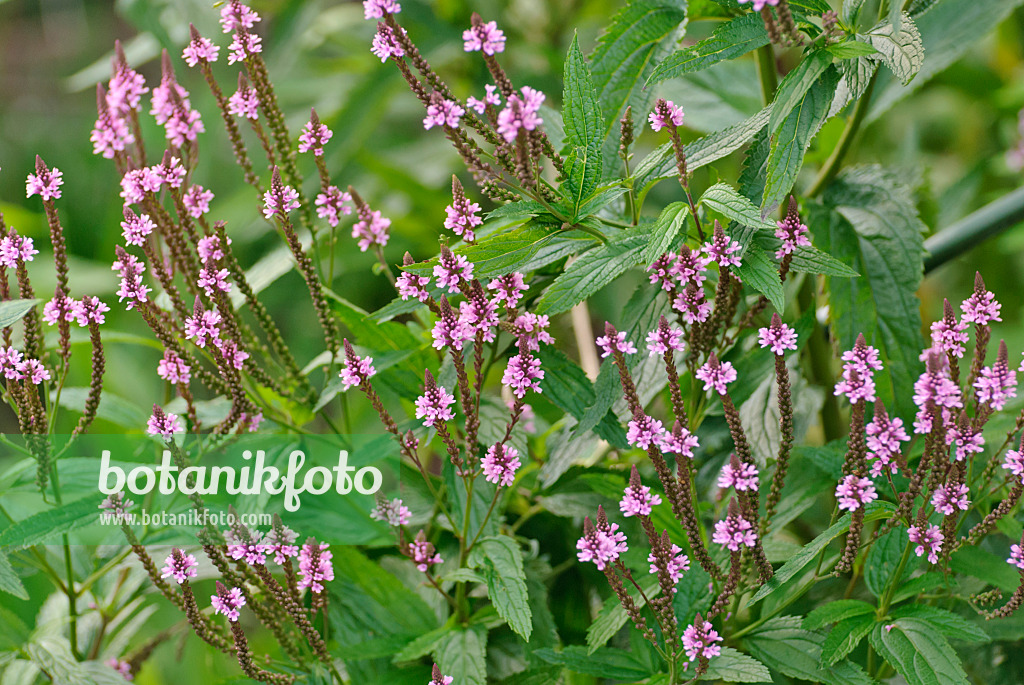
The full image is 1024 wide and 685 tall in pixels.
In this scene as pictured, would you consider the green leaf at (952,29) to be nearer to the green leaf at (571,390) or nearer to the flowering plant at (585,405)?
the flowering plant at (585,405)

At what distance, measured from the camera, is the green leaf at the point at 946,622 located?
0.44 meters

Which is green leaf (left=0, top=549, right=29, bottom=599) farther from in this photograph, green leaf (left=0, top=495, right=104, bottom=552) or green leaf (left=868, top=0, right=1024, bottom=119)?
green leaf (left=868, top=0, right=1024, bottom=119)

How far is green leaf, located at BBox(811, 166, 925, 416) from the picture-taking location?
1.87ft

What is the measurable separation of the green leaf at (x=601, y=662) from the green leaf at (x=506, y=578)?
2 cm

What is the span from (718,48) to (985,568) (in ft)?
1.10

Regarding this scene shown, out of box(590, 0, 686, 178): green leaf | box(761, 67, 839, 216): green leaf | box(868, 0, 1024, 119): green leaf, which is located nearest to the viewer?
box(761, 67, 839, 216): green leaf

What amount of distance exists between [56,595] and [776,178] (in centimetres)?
61

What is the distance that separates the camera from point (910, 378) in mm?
562

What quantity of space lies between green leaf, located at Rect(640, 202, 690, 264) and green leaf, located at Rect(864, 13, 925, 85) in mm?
119

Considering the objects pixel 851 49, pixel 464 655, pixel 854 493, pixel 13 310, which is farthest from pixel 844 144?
pixel 13 310

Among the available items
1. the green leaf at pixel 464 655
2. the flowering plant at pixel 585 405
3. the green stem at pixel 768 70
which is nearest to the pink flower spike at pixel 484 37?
the flowering plant at pixel 585 405

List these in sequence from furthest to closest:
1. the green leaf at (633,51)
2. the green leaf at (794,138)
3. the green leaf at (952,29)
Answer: the green leaf at (952,29), the green leaf at (633,51), the green leaf at (794,138)

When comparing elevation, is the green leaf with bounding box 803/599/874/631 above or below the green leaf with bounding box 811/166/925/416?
below

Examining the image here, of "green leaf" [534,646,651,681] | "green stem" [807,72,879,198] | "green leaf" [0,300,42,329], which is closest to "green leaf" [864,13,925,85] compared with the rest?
"green stem" [807,72,879,198]
